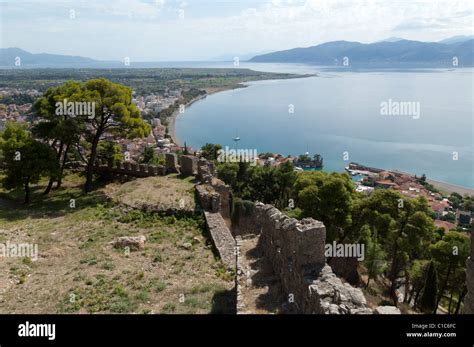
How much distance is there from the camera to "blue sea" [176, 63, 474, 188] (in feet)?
224

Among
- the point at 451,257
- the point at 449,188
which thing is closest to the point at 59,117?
the point at 451,257

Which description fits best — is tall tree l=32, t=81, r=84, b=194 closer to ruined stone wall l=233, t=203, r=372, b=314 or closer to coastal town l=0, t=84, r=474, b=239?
coastal town l=0, t=84, r=474, b=239

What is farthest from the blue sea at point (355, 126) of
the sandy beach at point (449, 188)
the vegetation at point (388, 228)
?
the vegetation at point (388, 228)

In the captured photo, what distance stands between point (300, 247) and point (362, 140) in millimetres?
77051

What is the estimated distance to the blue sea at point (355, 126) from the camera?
6825 cm

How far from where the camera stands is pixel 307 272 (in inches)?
297

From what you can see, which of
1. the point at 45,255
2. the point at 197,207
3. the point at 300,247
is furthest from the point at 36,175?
the point at 300,247

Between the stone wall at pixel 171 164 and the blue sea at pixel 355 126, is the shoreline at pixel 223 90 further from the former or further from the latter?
the stone wall at pixel 171 164

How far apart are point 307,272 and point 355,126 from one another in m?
88.6

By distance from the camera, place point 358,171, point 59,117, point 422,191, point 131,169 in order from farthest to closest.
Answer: point 358,171, point 422,191, point 131,169, point 59,117

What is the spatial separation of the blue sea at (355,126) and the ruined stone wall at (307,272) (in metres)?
38.3

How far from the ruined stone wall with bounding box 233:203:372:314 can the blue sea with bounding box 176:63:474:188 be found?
3830 cm

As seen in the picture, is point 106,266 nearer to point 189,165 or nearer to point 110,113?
point 189,165

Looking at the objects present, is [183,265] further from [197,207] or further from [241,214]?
[241,214]
